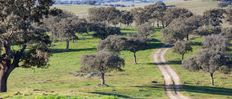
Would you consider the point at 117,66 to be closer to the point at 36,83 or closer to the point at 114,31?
the point at 36,83

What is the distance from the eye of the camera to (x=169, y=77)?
107312 mm

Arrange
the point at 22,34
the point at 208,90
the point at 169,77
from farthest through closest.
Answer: the point at 169,77 < the point at 208,90 < the point at 22,34

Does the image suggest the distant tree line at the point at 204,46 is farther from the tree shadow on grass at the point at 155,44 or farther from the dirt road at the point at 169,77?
the dirt road at the point at 169,77

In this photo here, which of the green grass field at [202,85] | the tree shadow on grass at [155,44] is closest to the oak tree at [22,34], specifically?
the green grass field at [202,85]

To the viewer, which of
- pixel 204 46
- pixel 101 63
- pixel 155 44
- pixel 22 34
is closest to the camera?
pixel 22 34

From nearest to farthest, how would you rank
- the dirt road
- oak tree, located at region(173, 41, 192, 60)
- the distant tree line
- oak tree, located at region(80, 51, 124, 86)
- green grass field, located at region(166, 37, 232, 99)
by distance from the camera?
1. green grass field, located at region(166, 37, 232, 99)
2. the dirt road
3. oak tree, located at region(80, 51, 124, 86)
4. the distant tree line
5. oak tree, located at region(173, 41, 192, 60)

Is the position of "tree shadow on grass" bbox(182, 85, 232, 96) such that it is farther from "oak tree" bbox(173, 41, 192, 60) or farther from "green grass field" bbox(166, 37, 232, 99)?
"oak tree" bbox(173, 41, 192, 60)

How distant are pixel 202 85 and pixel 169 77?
11046 mm

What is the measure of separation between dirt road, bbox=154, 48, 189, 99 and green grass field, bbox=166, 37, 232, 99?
1336 mm

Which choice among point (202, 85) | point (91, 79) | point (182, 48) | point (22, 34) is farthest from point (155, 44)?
point (22, 34)

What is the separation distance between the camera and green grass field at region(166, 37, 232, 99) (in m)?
84.6

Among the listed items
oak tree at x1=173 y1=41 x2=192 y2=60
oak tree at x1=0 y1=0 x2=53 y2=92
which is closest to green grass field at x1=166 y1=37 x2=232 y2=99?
oak tree at x1=173 y1=41 x2=192 y2=60

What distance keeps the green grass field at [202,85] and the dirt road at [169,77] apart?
1336 mm

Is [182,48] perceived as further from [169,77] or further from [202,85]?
[202,85]
